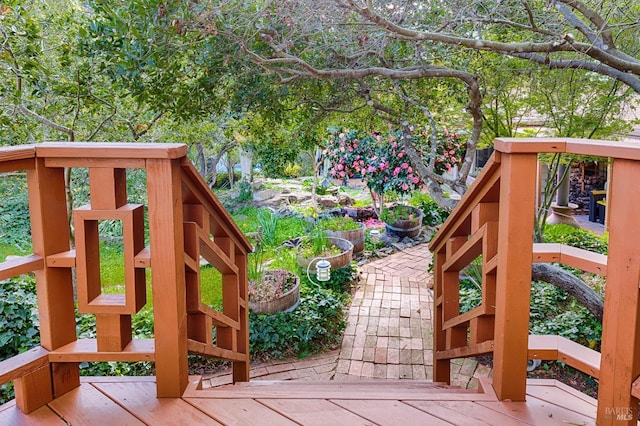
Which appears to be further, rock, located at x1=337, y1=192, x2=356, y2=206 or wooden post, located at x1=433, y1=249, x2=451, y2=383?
rock, located at x1=337, y1=192, x2=356, y2=206

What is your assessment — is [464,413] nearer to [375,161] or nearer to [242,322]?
[242,322]

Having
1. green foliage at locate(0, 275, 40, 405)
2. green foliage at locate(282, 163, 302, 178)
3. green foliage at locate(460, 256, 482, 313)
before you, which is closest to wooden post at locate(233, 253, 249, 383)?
green foliage at locate(0, 275, 40, 405)

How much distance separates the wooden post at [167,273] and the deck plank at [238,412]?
0.37ft

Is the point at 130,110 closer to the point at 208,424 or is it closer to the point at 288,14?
the point at 288,14

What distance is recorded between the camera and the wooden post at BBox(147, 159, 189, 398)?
1.61 meters

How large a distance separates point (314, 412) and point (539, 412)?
2.41 feet

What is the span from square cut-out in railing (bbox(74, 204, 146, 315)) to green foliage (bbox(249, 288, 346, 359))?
10.5ft

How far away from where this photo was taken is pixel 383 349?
15.8 ft

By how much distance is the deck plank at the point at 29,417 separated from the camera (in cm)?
160

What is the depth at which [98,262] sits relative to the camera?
1.68 metres

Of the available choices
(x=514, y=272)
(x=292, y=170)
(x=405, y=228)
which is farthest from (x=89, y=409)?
(x=292, y=170)

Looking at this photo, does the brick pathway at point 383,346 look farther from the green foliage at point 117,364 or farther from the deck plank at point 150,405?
the deck plank at point 150,405

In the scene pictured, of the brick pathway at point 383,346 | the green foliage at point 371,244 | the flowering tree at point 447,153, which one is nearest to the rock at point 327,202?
the green foliage at point 371,244

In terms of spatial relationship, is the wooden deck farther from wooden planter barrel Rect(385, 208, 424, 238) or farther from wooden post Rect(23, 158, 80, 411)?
wooden planter barrel Rect(385, 208, 424, 238)
